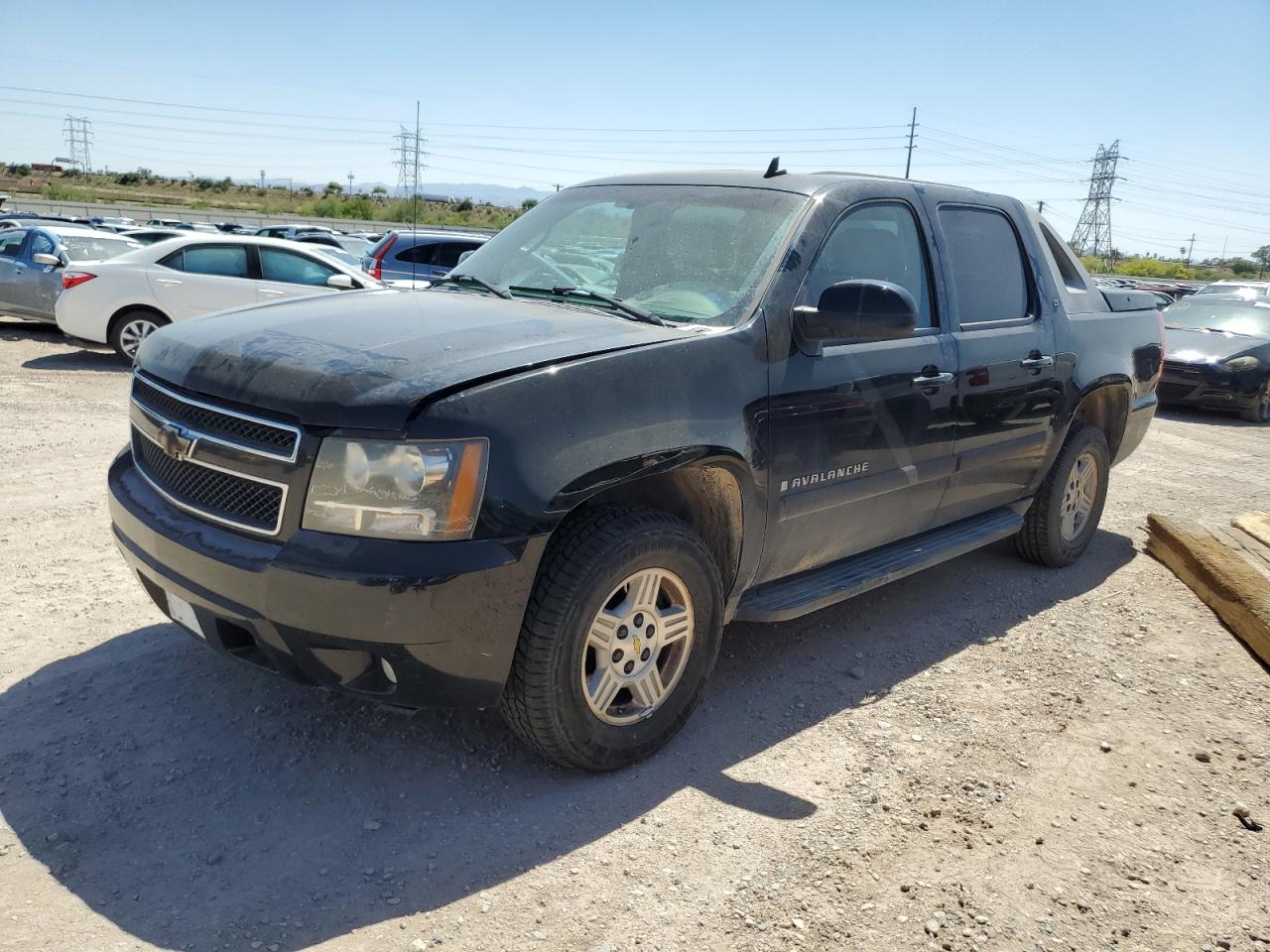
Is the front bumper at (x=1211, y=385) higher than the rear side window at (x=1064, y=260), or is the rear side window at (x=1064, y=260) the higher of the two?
the rear side window at (x=1064, y=260)

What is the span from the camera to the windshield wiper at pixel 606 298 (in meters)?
3.50

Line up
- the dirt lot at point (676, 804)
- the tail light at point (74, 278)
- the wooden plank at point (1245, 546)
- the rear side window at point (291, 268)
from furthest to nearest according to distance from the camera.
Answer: the rear side window at point (291, 268), the tail light at point (74, 278), the wooden plank at point (1245, 546), the dirt lot at point (676, 804)

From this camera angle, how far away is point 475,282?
410 centimetres

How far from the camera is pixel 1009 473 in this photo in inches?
194

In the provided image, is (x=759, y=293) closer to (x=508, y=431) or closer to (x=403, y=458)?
(x=508, y=431)

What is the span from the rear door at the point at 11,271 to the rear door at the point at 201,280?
2828 mm

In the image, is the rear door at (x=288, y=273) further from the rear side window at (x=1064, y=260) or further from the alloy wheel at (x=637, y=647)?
the alloy wheel at (x=637, y=647)

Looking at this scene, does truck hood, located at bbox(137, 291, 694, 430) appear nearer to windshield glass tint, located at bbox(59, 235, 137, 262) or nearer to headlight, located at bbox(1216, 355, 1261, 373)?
windshield glass tint, located at bbox(59, 235, 137, 262)

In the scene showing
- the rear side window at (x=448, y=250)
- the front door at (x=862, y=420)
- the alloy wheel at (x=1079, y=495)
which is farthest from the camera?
the rear side window at (x=448, y=250)

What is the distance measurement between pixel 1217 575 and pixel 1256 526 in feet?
3.71

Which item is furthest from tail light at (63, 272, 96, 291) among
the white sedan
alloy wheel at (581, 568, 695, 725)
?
alloy wheel at (581, 568, 695, 725)

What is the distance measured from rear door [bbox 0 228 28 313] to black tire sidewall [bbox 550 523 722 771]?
1245cm

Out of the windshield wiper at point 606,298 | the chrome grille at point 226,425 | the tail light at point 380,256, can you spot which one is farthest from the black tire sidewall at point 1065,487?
the tail light at point 380,256

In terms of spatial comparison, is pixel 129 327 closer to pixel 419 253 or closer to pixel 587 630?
pixel 419 253
